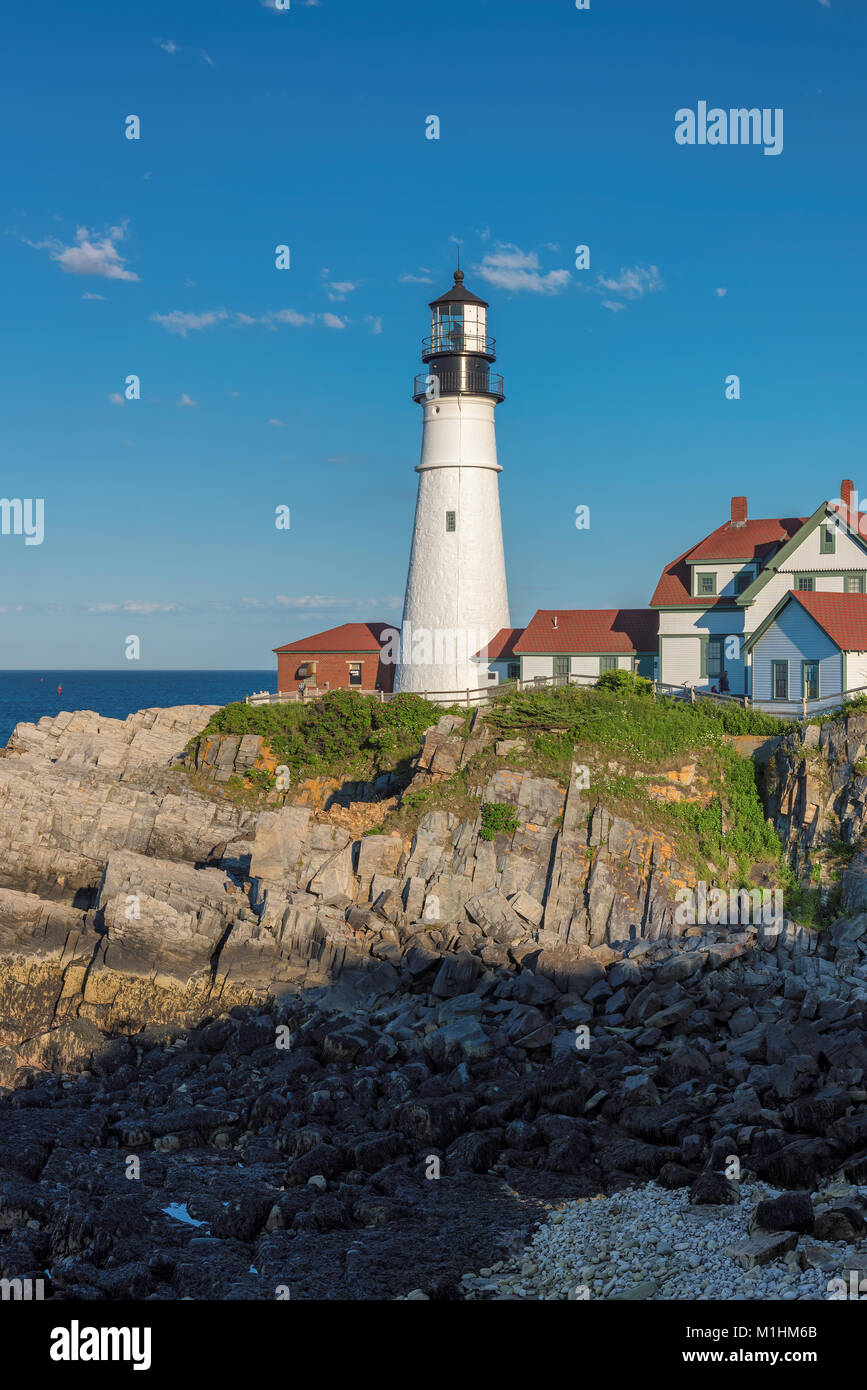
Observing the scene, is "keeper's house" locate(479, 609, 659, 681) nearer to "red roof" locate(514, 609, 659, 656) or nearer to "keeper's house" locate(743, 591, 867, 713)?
"red roof" locate(514, 609, 659, 656)

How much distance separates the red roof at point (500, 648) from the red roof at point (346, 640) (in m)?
6.28

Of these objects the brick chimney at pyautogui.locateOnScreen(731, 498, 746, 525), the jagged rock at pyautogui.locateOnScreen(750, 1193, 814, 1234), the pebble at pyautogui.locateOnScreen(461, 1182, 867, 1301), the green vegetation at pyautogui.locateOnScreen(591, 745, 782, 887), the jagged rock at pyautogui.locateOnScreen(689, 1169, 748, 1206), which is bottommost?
the pebble at pyautogui.locateOnScreen(461, 1182, 867, 1301)

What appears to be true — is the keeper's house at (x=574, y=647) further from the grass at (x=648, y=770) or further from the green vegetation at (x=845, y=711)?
the green vegetation at (x=845, y=711)

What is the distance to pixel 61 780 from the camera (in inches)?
1351

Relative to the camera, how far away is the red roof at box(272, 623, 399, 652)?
46250 millimetres

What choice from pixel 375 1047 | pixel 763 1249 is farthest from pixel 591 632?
pixel 763 1249

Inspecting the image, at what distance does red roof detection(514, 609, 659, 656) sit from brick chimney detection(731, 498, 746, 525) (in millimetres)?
4405

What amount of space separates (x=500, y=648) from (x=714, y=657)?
24.8 feet

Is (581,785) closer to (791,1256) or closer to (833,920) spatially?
(833,920)

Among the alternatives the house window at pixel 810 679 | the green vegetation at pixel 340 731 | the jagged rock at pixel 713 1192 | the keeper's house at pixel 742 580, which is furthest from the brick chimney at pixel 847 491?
the jagged rock at pixel 713 1192

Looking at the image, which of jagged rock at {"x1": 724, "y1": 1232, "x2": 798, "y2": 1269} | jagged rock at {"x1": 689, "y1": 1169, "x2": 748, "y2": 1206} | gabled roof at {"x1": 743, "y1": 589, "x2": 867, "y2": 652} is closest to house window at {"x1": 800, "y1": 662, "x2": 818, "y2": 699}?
gabled roof at {"x1": 743, "y1": 589, "x2": 867, "y2": 652}
